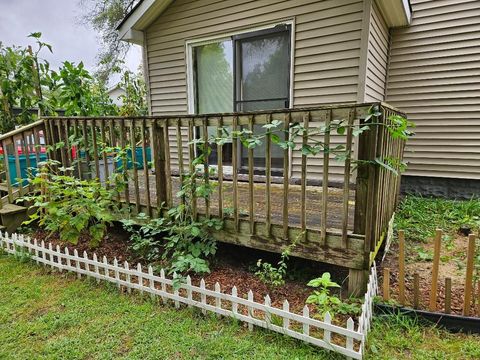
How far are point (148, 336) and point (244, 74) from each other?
4.01 metres

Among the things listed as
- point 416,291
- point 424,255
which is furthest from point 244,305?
point 424,255

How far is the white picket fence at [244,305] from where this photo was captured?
180 cm

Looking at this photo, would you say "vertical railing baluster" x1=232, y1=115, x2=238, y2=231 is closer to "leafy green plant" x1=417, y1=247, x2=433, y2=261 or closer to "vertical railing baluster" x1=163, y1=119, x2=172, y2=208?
"vertical railing baluster" x1=163, y1=119, x2=172, y2=208

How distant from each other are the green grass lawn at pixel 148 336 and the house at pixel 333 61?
285 cm

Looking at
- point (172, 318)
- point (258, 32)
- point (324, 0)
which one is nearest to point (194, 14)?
point (258, 32)

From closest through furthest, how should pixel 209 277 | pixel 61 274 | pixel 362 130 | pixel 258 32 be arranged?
pixel 362 130 → pixel 209 277 → pixel 61 274 → pixel 258 32

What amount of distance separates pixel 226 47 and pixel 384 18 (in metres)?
2.52

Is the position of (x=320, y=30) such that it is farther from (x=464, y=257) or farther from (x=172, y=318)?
(x=172, y=318)

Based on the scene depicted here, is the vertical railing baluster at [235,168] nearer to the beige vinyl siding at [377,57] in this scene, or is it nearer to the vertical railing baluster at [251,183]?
the vertical railing baluster at [251,183]

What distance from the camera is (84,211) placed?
3.11 m

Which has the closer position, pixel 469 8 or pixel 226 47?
pixel 469 8

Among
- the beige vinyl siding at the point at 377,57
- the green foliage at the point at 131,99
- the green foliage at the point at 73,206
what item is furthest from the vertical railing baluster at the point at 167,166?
the green foliage at the point at 131,99

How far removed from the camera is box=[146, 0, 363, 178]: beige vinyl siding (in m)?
4.00

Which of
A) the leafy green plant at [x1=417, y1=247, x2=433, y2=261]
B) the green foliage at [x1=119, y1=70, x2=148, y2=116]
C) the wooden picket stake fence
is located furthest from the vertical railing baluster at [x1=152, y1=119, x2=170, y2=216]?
the green foliage at [x1=119, y1=70, x2=148, y2=116]
